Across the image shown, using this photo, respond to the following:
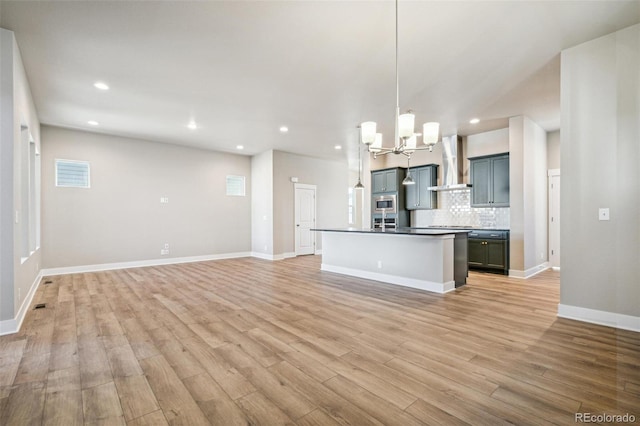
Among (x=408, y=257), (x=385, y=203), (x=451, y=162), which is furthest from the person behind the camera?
(x=385, y=203)

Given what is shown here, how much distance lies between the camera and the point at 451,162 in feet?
23.0

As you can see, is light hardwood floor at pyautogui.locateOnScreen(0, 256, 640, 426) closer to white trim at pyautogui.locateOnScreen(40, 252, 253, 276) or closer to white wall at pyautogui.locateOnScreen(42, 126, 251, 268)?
white trim at pyautogui.locateOnScreen(40, 252, 253, 276)

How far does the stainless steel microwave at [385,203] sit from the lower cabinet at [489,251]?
2008 mm

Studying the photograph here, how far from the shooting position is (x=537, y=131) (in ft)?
20.2

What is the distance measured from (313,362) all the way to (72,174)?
6764 millimetres

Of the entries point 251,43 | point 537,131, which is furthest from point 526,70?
point 251,43

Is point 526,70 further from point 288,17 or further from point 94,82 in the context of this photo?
point 94,82

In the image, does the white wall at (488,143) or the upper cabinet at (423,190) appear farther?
the upper cabinet at (423,190)

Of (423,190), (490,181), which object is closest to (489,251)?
(490,181)

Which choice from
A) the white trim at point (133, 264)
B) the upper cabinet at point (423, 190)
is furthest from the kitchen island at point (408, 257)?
the white trim at point (133, 264)

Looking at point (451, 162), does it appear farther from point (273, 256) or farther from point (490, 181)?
point (273, 256)

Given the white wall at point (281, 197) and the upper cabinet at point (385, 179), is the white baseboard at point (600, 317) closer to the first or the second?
the upper cabinet at point (385, 179)

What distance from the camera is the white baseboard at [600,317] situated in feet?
9.91

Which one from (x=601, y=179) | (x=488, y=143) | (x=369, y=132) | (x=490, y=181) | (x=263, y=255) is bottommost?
(x=263, y=255)
